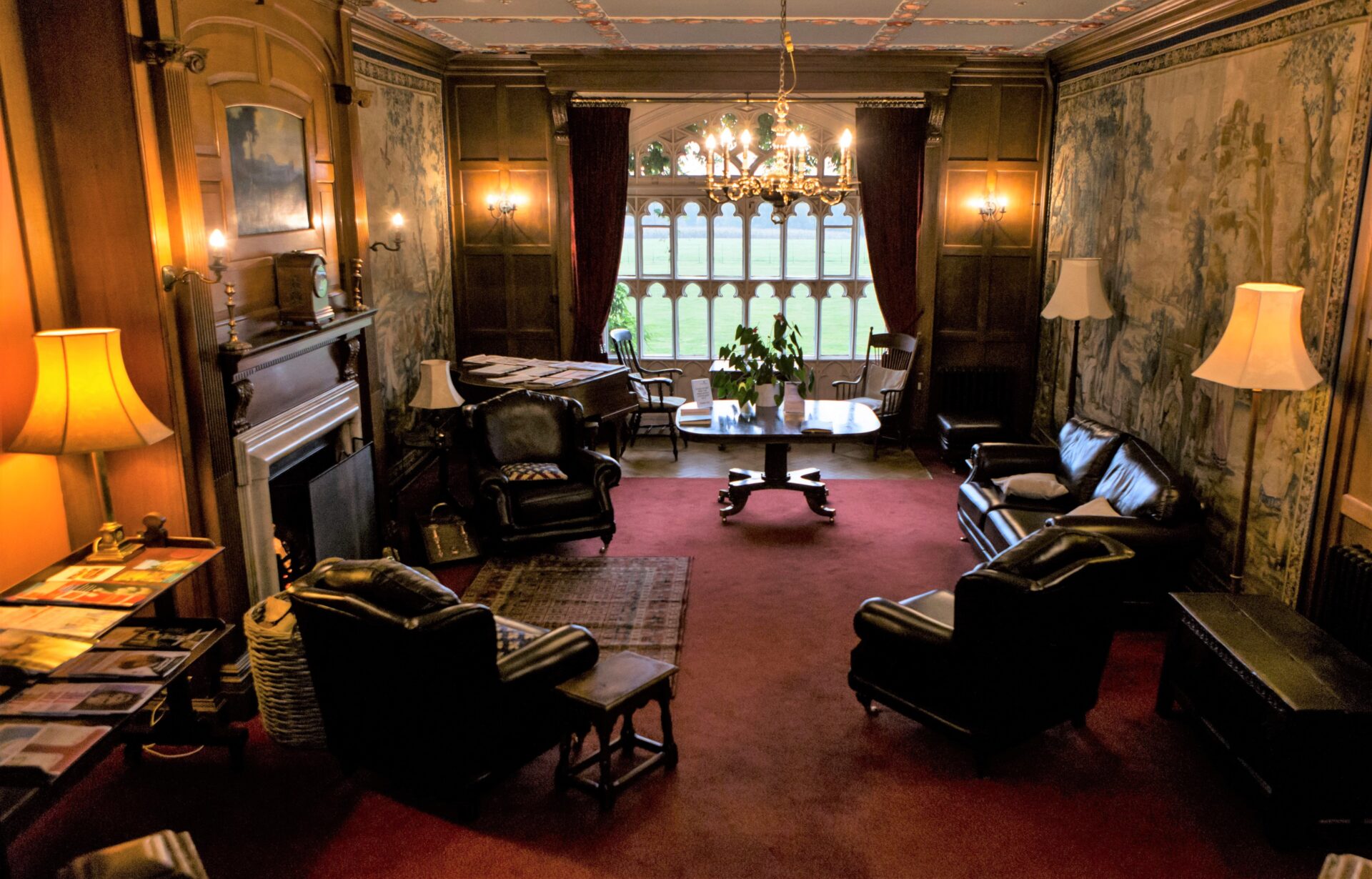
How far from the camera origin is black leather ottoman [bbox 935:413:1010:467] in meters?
8.20

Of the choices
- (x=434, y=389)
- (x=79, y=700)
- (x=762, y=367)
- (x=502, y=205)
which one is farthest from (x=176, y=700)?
(x=502, y=205)

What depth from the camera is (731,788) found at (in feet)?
12.7

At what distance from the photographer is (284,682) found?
3971 mm

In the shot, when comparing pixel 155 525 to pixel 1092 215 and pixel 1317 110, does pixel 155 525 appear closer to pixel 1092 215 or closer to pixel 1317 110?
pixel 1317 110

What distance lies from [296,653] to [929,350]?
6519 millimetres

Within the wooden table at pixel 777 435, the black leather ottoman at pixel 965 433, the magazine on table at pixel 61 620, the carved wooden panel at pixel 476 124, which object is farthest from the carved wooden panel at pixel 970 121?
the magazine on table at pixel 61 620

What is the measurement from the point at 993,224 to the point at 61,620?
25.2ft

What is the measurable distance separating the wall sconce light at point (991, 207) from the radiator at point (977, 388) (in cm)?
133

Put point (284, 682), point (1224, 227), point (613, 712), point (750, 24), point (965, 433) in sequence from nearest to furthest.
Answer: point (613, 712) → point (284, 682) → point (1224, 227) → point (750, 24) → point (965, 433)

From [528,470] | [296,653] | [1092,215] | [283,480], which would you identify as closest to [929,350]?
[1092,215]

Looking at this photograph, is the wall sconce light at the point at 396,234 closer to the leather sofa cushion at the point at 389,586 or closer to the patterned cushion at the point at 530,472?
the patterned cushion at the point at 530,472

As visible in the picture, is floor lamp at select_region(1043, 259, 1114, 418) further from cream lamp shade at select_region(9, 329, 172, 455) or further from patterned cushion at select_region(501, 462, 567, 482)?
cream lamp shade at select_region(9, 329, 172, 455)

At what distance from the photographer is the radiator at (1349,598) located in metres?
4.05

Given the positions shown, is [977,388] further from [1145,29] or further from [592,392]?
A: [592,392]
